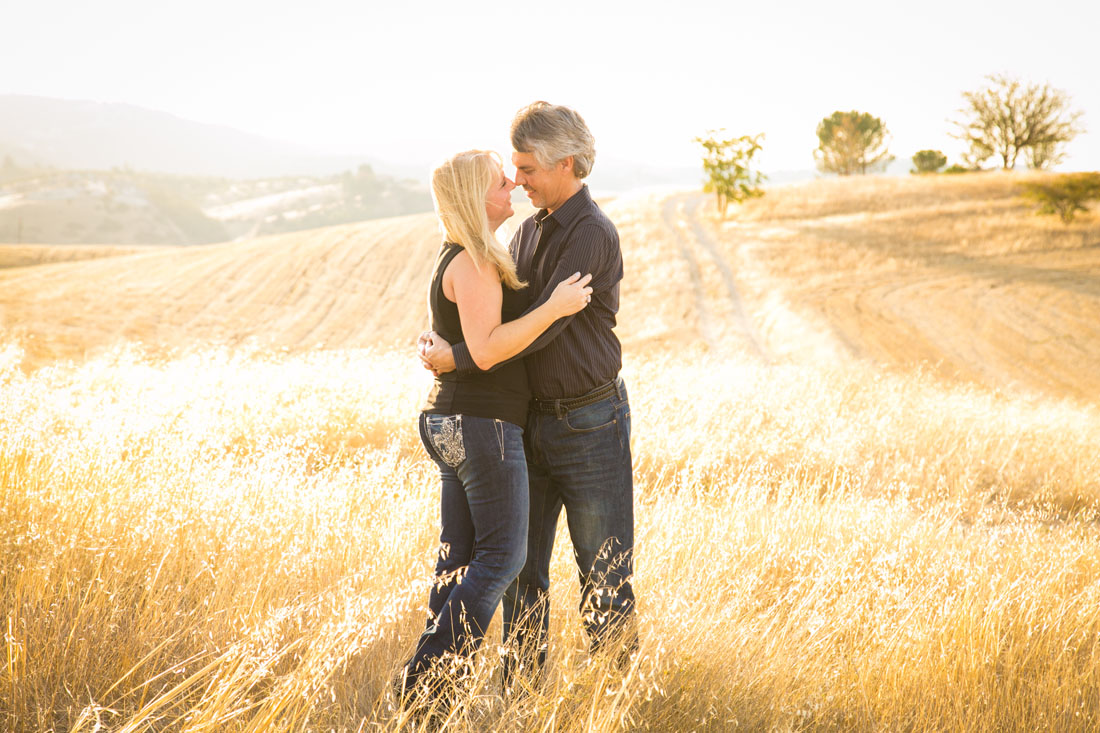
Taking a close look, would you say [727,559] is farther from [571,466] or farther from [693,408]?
[693,408]

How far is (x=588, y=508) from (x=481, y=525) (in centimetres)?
49

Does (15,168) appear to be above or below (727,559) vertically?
above

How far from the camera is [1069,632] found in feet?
11.1

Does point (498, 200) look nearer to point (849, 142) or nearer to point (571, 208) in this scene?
point (571, 208)

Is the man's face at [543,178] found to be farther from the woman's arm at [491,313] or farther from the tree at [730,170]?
the tree at [730,170]

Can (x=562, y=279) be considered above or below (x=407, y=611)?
above

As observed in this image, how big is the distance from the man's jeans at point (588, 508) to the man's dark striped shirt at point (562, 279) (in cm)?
13

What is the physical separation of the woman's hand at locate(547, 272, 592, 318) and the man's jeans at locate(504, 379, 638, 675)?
449mm

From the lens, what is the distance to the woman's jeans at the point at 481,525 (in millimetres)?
2516

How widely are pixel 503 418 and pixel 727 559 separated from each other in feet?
6.53

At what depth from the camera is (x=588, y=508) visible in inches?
112

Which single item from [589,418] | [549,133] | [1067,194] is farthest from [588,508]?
[1067,194]

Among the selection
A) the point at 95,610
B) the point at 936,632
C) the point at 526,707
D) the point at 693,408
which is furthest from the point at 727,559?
the point at 693,408

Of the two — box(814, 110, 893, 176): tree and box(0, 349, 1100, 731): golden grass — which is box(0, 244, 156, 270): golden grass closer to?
box(0, 349, 1100, 731): golden grass
